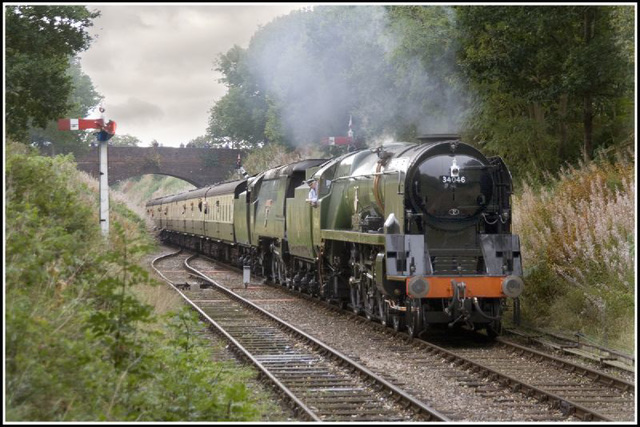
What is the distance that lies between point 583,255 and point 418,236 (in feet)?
11.8

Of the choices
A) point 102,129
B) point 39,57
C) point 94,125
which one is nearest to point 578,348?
point 102,129

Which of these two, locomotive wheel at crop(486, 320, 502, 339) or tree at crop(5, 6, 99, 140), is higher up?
tree at crop(5, 6, 99, 140)

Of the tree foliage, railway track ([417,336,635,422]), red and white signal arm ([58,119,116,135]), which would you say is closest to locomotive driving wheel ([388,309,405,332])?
railway track ([417,336,635,422])

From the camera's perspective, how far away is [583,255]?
15406mm

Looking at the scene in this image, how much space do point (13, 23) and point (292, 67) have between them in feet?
74.5

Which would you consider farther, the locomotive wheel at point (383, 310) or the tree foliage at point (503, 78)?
the tree foliage at point (503, 78)

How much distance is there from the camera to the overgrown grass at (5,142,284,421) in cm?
731

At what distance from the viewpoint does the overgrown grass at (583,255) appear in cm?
1375

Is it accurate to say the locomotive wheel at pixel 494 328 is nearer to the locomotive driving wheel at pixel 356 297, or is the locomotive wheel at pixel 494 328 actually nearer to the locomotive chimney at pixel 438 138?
the locomotive chimney at pixel 438 138

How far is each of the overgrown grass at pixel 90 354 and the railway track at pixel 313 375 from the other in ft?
2.08

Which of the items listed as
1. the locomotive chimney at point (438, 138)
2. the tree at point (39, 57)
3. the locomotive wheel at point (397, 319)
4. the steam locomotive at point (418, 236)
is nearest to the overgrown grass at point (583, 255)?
the steam locomotive at point (418, 236)

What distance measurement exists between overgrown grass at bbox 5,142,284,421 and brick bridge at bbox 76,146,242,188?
51389 millimetres

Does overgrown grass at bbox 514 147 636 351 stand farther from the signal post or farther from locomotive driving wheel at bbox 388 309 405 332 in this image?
the signal post

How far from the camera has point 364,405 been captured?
964 centimetres
